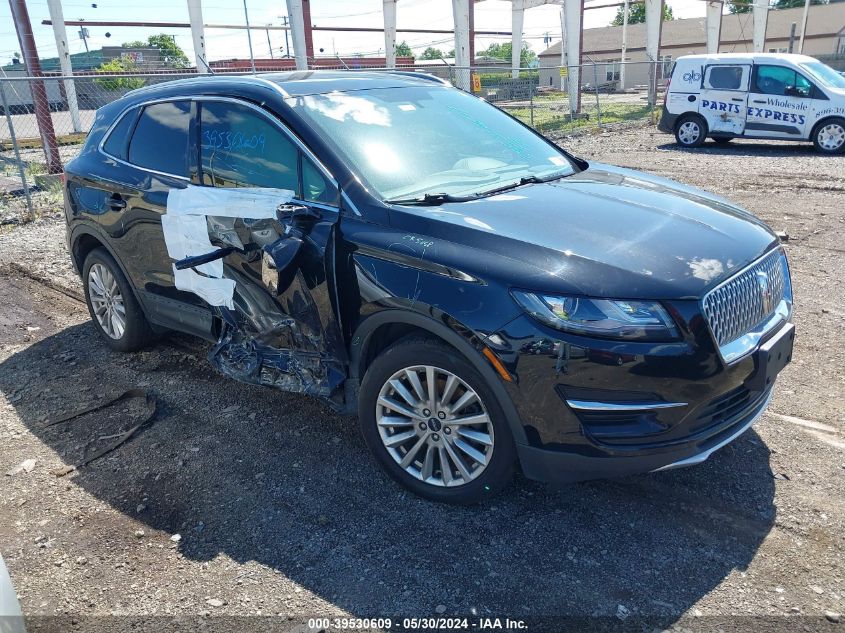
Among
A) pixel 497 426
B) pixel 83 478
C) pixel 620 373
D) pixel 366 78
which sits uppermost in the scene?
pixel 366 78

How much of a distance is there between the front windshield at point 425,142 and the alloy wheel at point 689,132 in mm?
12181

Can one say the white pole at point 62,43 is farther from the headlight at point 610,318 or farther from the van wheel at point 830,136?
the headlight at point 610,318

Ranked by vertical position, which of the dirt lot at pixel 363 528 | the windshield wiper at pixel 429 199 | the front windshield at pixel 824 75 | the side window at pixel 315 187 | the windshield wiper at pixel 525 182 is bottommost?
the dirt lot at pixel 363 528

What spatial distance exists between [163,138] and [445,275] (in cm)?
246

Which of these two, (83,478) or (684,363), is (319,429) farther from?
(684,363)

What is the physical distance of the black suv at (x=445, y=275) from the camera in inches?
109

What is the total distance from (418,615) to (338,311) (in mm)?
1452

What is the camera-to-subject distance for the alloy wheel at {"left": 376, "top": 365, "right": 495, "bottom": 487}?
3.10 metres

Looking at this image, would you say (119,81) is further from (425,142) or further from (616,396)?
(616,396)

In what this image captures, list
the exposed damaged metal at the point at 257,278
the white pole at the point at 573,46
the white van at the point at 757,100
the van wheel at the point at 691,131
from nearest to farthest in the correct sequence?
the exposed damaged metal at the point at 257,278
the white van at the point at 757,100
the van wheel at the point at 691,131
the white pole at the point at 573,46

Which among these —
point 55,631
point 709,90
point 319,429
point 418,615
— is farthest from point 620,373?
point 709,90

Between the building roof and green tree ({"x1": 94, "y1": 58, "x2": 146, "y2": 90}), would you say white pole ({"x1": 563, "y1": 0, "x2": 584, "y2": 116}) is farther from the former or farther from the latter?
the building roof

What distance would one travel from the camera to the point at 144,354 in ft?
17.5

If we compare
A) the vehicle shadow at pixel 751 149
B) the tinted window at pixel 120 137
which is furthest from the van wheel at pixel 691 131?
the tinted window at pixel 120 137
